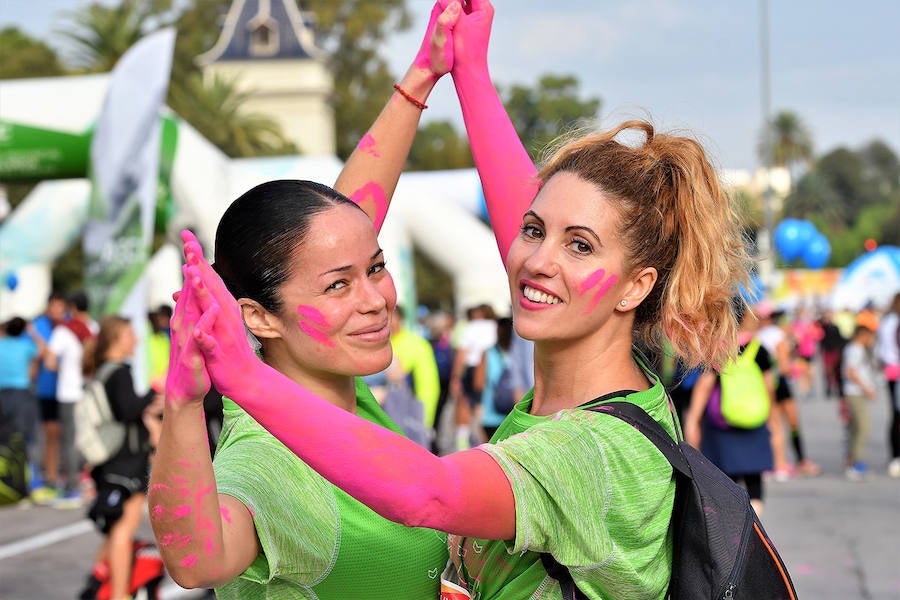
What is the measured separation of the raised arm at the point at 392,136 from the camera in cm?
292

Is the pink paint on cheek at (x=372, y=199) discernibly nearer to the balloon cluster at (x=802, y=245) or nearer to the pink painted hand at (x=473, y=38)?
the pink painted hand at (x=473, y=38)

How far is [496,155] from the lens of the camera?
2.83 metres

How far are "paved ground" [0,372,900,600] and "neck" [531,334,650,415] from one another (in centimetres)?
533

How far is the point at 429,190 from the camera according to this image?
70.8ft

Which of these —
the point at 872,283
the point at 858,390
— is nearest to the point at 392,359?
the point at 858,390

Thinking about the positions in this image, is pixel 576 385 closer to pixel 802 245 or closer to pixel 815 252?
pixel 815 252

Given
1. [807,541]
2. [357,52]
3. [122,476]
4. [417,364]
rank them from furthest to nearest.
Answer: [357,52] < [417,364] < [807,541] < [122,476]

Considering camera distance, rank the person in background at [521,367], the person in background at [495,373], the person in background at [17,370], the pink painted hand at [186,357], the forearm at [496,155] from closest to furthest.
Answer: the pink painted hand at [186,357], the forearm at [496,155], the person in background at [521,367], the person in background at [495,373], the person in background at [17,370]

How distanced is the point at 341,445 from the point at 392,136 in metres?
1.40

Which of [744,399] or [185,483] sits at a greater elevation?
[185,483]

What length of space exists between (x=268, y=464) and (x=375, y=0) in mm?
Result: 48870

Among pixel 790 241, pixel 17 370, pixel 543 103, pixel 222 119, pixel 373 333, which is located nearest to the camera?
pixel 373 333

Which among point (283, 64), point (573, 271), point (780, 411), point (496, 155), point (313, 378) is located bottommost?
point (780, 411)

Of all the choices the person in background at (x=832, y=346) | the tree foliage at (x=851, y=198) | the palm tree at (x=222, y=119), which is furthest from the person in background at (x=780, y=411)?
the tree foliage at (x=851, y=198)
